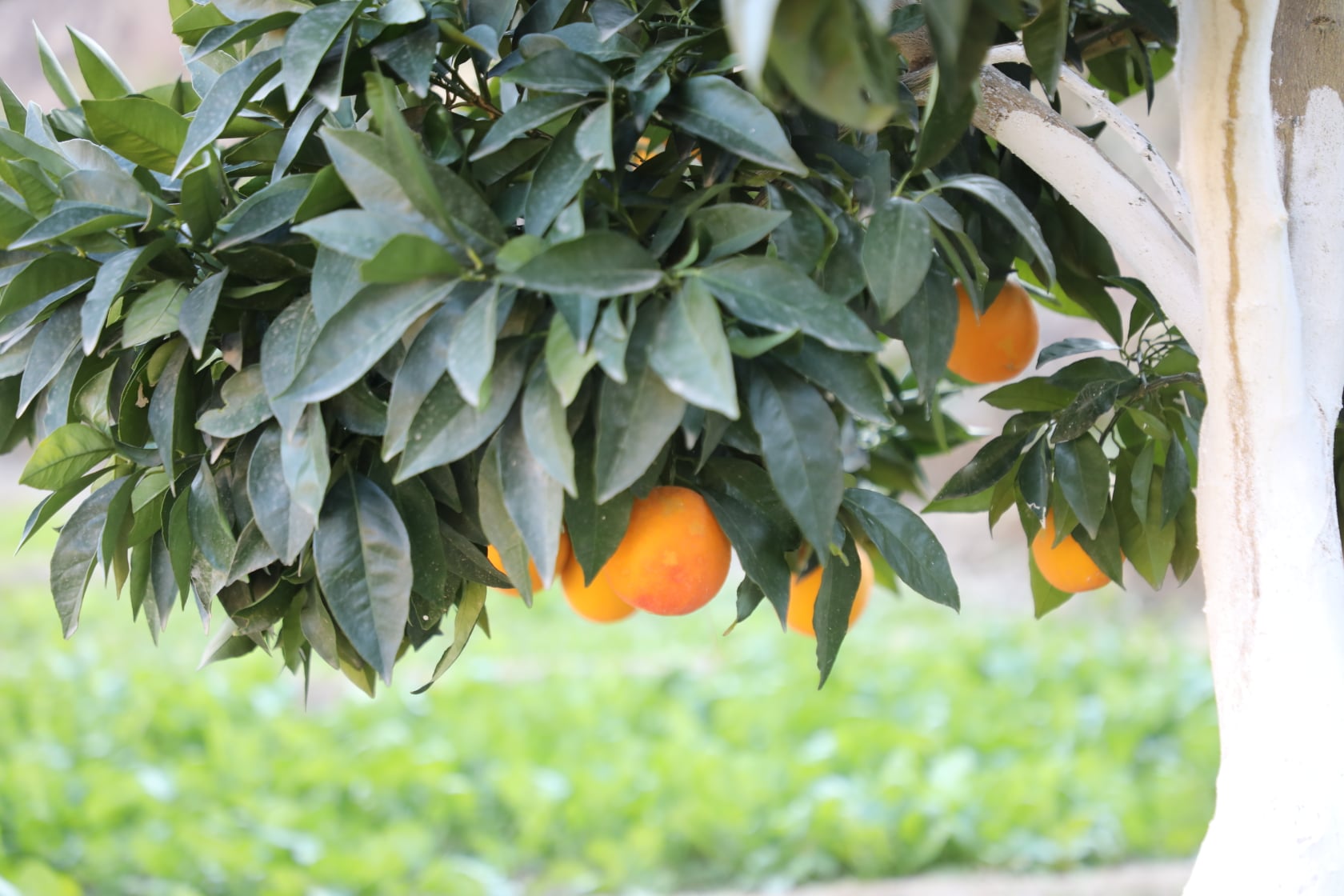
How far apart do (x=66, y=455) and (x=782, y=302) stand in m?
0.34

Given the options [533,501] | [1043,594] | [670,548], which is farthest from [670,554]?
[1043,594]

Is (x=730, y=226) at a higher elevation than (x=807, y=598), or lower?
higher

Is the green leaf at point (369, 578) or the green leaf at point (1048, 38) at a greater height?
the green leaf at point (1048, 38)

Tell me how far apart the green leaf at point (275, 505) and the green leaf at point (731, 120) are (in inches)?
8.0

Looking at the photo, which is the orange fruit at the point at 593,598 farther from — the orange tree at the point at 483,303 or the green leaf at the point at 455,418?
the green leaf at the point at 455,418

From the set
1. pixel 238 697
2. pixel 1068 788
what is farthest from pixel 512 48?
pixel 238 697

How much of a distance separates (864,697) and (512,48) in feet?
8.08

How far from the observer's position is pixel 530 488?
39 cm

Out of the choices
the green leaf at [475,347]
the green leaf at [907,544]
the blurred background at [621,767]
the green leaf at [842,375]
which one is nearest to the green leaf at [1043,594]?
the green leaf at [907,544]

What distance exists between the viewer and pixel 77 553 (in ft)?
1.66

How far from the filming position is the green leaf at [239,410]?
448 mm

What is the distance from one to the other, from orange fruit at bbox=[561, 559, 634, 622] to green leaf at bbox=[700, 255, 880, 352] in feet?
0.79

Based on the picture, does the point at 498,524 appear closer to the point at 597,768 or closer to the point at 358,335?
the point at 358,335

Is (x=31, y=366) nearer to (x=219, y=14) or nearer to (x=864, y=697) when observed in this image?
(x=219, y=14)
